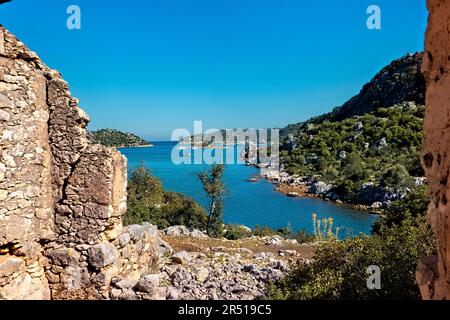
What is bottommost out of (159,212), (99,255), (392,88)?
(159,212)

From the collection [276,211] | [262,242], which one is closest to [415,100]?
[276,211]

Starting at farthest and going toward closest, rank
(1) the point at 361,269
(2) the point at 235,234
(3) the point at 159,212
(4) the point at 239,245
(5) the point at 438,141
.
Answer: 1. (3) the point at 159,212
2. (2) the point at 235,234
3. (4) the point at 239,245
4. (1) the point at 361,269
5. (5) the point at 438,141

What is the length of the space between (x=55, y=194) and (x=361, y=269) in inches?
202

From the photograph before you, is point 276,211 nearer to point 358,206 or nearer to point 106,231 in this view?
point 358,206

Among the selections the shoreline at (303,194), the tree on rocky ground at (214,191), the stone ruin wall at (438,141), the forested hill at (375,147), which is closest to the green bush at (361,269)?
the stone ruin wall at (438,141)

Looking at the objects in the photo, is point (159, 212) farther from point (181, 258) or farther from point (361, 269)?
point (361, 269)

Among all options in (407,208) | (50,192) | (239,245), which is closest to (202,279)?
(50,192)

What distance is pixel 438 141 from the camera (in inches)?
74.0

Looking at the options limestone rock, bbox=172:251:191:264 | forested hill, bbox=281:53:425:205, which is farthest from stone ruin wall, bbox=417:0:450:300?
forested hill, bbox=281:53:425:205

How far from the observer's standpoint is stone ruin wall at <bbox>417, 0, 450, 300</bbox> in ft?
5.85

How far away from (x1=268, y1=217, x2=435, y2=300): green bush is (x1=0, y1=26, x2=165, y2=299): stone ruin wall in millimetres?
3160

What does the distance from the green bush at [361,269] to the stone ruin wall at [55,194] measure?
3160 millimetres

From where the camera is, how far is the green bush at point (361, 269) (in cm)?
558

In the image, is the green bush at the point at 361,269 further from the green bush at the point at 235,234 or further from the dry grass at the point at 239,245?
the green bush at the point at 235,234
